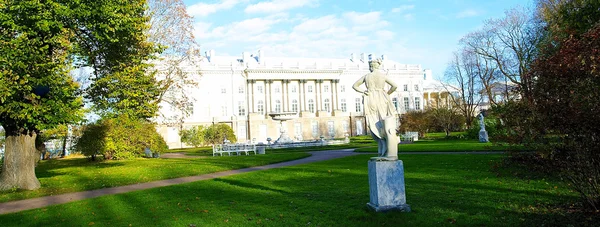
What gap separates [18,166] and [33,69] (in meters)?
3.78

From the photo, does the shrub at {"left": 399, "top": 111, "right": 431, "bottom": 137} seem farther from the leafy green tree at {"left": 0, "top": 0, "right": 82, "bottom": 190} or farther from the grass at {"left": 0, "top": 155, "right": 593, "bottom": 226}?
the leafy green tree at {"left": 0, "top": 0, "right": 82, "bottom": 190}

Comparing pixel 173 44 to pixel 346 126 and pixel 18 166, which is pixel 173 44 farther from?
pixel 346 126

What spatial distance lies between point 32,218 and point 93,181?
6.63m

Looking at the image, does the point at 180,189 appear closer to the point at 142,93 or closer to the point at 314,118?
the point at 142,93

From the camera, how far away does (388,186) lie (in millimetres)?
6879

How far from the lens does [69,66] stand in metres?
12.8

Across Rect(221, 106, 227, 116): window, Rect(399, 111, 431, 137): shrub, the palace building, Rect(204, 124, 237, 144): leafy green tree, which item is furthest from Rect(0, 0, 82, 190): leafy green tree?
Rect(221, 106, 227, 116): window

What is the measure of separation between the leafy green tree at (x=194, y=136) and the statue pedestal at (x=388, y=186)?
42335 millimetres

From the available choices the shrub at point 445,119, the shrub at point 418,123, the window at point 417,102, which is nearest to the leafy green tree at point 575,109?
the shrub at point 445,119

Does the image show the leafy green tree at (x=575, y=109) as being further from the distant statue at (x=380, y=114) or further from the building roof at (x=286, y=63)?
the building roof at (x=286, y=63)

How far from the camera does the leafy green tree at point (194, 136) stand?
47.5 m

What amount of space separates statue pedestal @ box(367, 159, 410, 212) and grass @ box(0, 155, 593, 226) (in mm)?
188

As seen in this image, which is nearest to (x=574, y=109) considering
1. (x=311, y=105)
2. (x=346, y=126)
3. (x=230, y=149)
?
(x=230, y=149)

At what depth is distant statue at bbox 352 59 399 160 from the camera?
7.00 meters
